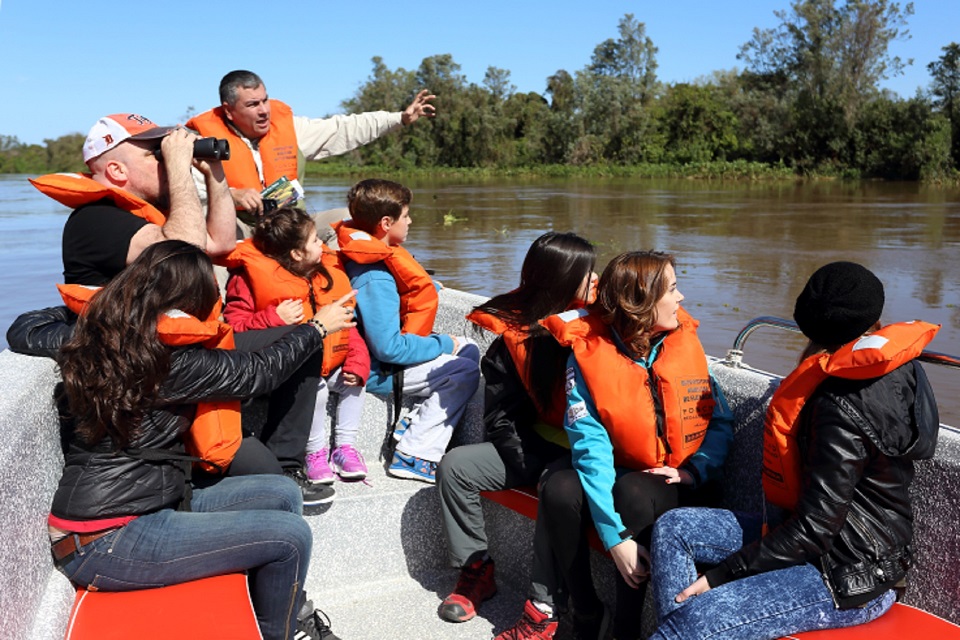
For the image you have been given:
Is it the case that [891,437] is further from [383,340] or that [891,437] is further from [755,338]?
[755,338]

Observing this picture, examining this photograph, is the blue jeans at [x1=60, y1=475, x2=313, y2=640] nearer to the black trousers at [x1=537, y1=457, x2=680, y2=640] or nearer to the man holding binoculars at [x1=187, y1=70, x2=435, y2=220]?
the black trousers at [x1=537, y1=457, x2=680, y2=640]

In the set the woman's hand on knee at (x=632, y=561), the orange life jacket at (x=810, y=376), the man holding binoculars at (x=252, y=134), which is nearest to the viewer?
the orange life jacket at (x=810, y=376)

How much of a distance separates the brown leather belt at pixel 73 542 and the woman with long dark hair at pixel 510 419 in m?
1.06

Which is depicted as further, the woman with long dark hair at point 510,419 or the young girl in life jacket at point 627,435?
the woman with long dark hair at point 510,419

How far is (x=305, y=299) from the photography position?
9.95ft

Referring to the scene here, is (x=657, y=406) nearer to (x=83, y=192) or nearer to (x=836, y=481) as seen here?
(x=836, y=481)

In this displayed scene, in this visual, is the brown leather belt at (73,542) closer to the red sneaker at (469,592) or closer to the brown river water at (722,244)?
the red sneaker at (469,592)

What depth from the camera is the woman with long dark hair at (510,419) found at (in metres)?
2.68

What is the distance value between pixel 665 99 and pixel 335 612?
58.2 meters

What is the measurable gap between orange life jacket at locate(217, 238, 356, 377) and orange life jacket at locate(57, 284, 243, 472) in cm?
59

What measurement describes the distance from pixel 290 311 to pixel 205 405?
728 millimetres

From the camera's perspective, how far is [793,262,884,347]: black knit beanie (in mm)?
1915

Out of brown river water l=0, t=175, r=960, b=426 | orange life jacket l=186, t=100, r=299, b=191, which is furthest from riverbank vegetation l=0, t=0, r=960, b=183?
orange life jacket l=186, t=100, r=299, b=191

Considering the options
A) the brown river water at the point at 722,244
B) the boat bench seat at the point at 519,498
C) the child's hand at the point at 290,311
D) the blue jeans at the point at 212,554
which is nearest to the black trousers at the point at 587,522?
the boat bench seat at the point at 519,498
